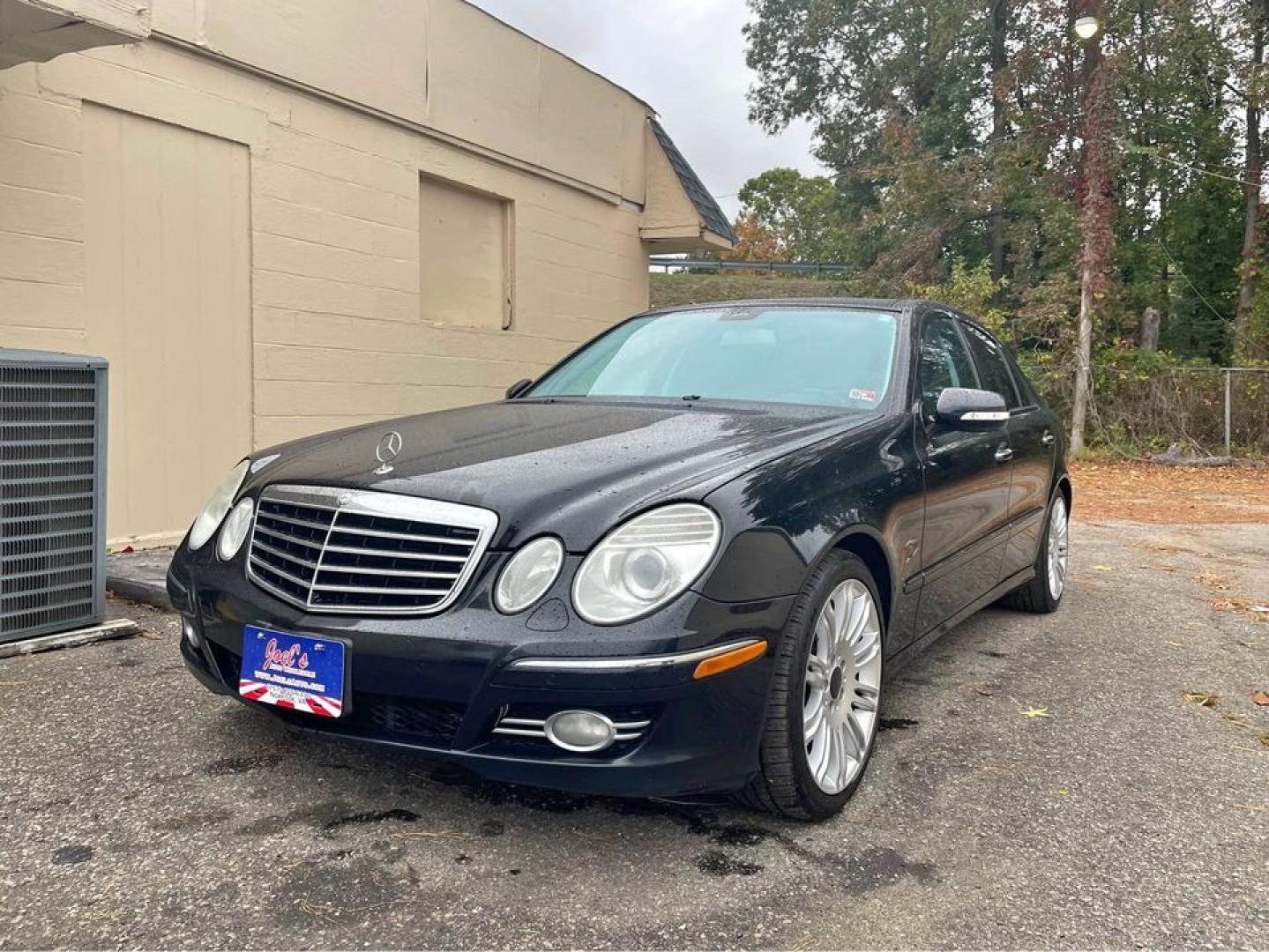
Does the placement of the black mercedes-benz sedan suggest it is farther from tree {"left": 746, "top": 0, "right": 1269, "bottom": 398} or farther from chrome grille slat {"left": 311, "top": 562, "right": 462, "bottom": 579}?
tree {"left": 746, "top": 0, "right": 1269, "bottom": 398}

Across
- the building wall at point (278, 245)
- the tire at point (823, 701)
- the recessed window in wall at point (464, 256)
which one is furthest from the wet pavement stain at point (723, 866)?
the recessed window in wall at point (464, 256)

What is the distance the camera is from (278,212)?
20.9ft

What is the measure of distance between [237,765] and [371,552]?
96 centimetres

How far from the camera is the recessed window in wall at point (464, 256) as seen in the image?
7.70m

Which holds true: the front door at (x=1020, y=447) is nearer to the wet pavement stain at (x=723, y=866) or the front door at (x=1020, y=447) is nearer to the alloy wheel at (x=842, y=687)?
the alloy wheel at (x=842, y=687)

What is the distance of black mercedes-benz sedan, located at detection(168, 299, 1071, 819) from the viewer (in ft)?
7.23

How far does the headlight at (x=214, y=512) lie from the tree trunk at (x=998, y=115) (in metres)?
20.4

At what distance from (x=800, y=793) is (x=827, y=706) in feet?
0.85

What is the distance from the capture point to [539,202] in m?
8.58

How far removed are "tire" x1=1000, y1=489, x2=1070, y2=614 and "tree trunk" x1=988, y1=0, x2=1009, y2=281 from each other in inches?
685

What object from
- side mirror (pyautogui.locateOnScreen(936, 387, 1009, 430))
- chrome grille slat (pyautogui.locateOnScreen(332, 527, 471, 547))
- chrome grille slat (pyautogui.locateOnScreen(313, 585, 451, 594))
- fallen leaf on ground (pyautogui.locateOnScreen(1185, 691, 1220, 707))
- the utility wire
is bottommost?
fallen leaf on ground (pyautogui.locateOnScreen(1185, 691, 1220, 707))

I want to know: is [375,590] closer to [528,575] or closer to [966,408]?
[528,575]

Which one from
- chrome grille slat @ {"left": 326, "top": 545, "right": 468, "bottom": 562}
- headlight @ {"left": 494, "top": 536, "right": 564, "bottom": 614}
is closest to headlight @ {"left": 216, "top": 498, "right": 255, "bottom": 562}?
chrome grille slat @ {"left": 326, "top": 545, "right": 468, "bottom": 562}

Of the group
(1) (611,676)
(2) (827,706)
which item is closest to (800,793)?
(2) (827,706)
